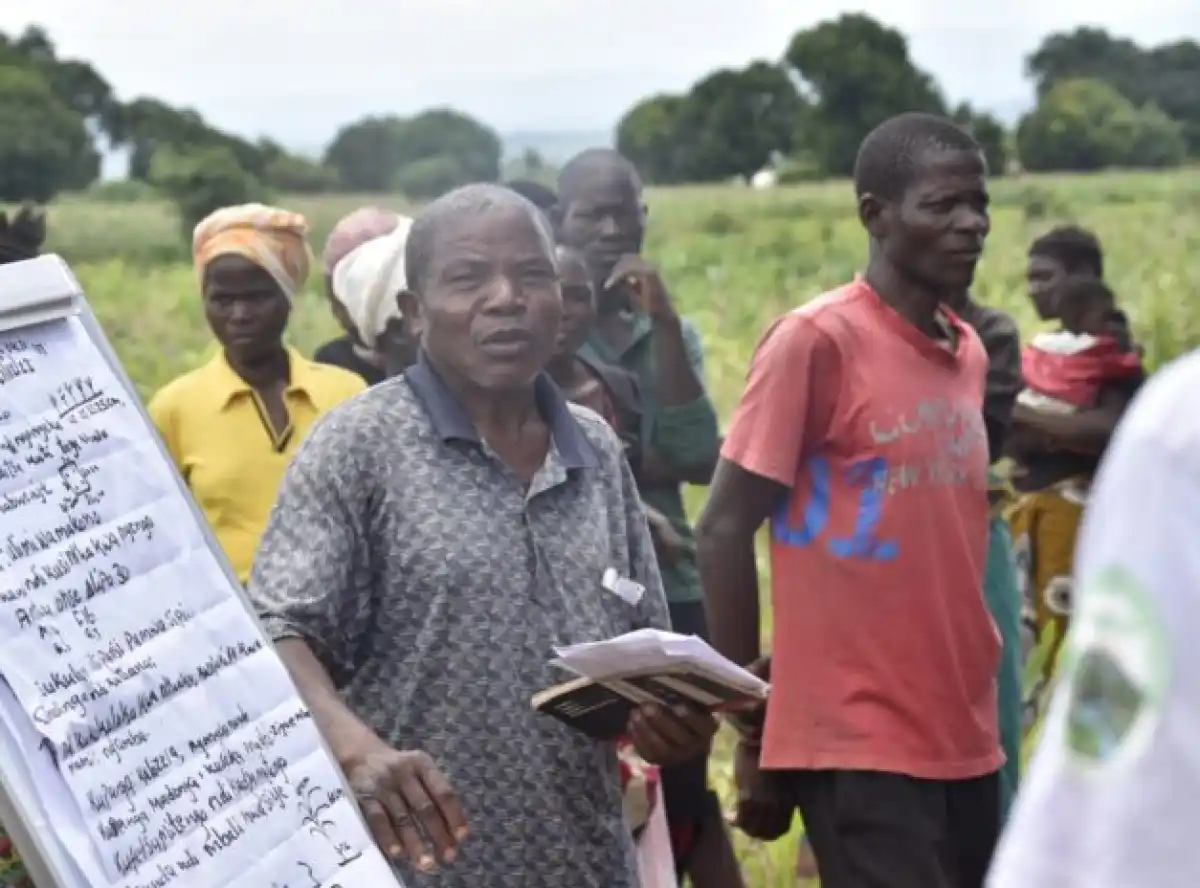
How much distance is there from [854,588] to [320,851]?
4.50 feet

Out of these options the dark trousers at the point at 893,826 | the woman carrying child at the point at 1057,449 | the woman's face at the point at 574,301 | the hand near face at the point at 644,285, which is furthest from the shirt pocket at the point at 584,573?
the woman carrying child at the point at 1057,449

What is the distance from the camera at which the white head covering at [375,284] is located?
4848 mm

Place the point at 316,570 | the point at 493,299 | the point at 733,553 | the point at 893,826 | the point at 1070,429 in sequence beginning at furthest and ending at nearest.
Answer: the point at 1070,429 < the point at 733,553 < the point at 893,826 < the point at 493,299 < the point at 316,570

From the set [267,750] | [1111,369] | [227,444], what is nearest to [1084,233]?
[1111,369]

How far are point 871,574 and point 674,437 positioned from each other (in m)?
1.27

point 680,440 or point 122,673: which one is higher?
point 122,673

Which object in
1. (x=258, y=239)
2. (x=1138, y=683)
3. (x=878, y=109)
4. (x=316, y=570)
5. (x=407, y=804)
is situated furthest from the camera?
(x=878, y=109)

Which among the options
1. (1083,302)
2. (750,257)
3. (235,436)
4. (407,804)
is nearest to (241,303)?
(235,436)

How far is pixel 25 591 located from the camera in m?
2.57

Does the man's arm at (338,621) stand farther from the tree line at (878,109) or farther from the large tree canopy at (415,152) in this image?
the tree line at (878,109)

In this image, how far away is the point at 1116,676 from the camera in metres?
1.21

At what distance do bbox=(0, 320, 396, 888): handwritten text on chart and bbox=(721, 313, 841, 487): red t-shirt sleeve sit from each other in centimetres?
124

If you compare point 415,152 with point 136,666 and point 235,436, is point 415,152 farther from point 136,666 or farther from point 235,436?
point 136,666

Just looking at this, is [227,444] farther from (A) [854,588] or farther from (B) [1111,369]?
(B) [1111,369]
